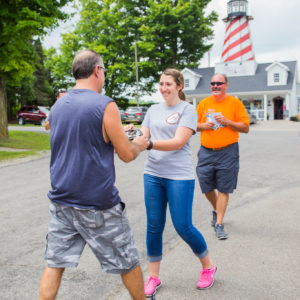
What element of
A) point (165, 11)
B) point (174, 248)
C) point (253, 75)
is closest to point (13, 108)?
point (165, 11)

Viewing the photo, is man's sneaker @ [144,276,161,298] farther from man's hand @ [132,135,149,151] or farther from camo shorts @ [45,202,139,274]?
man's hand @ [132,135,149,151]

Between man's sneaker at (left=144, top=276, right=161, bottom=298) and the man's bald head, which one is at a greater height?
the man's bald head

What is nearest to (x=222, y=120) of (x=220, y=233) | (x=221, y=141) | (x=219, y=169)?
(x=221, y=141)

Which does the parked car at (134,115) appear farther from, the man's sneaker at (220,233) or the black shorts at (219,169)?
the man's sneaker at (220,233)

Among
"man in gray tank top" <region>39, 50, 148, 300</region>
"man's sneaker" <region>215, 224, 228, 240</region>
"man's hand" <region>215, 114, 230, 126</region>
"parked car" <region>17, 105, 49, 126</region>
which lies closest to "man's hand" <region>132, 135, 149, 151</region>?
"man in gray tank top" <region>39, 50, 148, 300</region>

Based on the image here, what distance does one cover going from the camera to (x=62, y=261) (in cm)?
234

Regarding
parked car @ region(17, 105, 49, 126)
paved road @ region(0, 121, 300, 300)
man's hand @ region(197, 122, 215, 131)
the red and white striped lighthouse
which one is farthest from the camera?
the red and white striped lighthouse

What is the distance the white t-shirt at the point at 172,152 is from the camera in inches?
123

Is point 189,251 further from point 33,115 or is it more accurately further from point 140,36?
point 140,36

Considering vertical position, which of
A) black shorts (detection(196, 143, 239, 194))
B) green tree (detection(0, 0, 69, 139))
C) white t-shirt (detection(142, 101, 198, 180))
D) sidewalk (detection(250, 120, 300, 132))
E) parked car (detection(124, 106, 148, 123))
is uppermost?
green tree (detection(0, 0, 69, 139))

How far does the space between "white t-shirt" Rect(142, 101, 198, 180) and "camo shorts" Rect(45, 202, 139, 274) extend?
85 cm

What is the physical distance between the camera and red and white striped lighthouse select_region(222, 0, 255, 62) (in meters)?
44.8

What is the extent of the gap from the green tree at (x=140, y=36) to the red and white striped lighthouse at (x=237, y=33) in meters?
3.38

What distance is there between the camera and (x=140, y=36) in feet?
142
